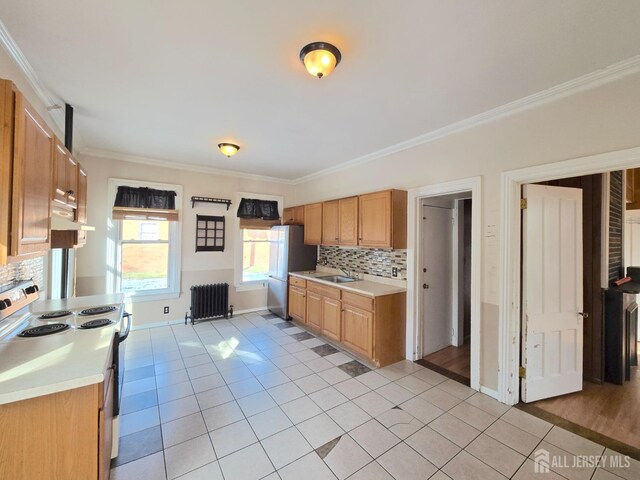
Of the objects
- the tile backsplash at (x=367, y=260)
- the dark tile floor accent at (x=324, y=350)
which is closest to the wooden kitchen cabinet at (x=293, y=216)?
the tile backsplash at (x=367, y=260)

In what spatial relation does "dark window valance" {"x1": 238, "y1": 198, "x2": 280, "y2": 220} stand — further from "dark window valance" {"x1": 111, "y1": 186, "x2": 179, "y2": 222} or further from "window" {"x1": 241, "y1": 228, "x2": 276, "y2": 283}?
"dark window valance" {"x1": 111, "y1": 186, "x2": 179, "y2": 222}

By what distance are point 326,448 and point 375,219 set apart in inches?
94.0

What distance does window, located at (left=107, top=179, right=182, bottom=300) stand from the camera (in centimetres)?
407

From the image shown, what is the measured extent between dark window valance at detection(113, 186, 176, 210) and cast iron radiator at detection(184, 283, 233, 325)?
146 cm

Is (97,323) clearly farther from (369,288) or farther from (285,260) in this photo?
(285,260)

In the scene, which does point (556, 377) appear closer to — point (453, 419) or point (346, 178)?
point (453, 419)

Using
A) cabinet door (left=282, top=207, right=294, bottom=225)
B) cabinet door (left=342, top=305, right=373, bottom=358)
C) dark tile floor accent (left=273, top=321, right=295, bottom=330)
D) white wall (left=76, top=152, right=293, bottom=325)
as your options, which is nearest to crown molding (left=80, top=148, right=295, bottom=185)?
white wall (left=76, top=152, right=293, bottom=325)

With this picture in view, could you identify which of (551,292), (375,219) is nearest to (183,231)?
(375,219)

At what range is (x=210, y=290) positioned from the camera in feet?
15.4

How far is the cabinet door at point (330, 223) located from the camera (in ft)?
13.4

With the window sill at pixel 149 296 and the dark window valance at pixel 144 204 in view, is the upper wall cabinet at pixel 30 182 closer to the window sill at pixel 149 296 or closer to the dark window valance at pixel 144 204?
the dark window valance at pixel 144 204

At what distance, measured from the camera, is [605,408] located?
2.39m

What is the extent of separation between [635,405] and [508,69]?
3121mm

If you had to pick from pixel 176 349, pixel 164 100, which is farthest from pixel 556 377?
pixel 164 100
